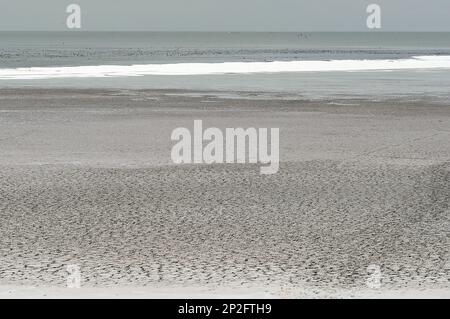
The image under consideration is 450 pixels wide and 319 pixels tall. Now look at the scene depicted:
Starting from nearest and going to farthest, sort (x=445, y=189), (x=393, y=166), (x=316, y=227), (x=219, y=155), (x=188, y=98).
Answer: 1. (x=316, y=227)
2. (x=445, y=189)
3. (x=393, y=166)
4. (x=219, y=155)
5. (x=188, y=98)

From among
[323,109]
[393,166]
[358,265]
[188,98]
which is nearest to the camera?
[358,265]

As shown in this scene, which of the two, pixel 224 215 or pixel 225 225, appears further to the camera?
pixel 224 215

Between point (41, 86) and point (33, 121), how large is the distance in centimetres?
1093

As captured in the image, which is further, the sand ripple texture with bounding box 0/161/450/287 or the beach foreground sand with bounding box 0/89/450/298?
the sand ripple texture with bounding box 0/161/450/287

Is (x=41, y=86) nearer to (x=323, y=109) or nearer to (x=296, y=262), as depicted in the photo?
(x=323, y=109)

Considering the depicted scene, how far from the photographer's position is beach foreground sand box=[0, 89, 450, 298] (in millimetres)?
5457

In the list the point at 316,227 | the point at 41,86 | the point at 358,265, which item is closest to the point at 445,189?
the point at 316,227

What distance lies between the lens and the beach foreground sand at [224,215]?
5.46m

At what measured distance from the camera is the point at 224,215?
24.7 feet

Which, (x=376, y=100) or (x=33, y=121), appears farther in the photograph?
(x=376, y=100)

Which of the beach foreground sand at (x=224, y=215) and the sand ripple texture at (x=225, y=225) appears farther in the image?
the sand ripple texture at (x=225, y=225)

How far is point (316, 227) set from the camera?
7.06m

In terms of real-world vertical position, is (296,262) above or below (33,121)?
below
